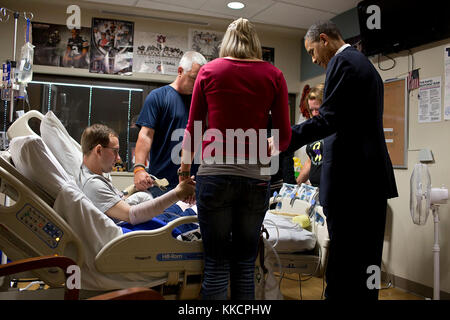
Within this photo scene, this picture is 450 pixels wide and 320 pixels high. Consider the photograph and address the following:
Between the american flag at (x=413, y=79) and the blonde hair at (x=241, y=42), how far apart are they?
7.64 feet

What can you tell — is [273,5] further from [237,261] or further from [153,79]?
[237,261]

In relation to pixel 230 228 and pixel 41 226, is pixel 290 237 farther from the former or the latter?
pixel 41 226

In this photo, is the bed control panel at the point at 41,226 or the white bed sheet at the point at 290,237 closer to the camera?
the bed control panel at the point at 41,226

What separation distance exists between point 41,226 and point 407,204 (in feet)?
9.72

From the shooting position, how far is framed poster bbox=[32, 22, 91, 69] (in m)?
4.23

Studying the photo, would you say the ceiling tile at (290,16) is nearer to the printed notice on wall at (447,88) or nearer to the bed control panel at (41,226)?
the printed notice on wall at (447,88)

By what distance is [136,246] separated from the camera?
4.95 ft

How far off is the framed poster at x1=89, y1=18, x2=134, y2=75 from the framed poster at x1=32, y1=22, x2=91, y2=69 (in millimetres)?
89

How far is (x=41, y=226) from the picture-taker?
146cm

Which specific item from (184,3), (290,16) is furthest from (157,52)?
(290,16)

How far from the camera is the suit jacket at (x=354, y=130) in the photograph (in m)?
1.61

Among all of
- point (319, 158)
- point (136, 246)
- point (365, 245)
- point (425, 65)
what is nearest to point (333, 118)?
point (365, 245)

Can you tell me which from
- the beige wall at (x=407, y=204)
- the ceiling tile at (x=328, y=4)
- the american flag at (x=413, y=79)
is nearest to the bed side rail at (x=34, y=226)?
the beige wall at (x=407, y=204)

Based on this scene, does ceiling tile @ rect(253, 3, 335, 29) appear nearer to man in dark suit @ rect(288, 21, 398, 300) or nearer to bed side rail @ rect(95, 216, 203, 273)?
man in dark suit @ rect(288, 21, 398, 300)
